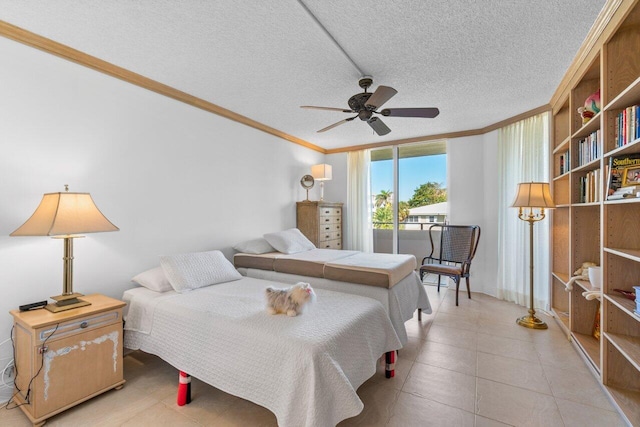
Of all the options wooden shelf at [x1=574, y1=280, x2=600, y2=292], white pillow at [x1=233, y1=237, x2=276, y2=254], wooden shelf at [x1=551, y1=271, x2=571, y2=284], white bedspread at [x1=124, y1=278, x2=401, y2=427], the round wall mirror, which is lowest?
white bedspread at [x1=124, y1=278, x2=401, y2=427]

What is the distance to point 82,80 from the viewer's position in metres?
2.31

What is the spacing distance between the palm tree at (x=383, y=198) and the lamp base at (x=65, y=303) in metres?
4.35

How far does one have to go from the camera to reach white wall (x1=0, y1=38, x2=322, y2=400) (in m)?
1.99

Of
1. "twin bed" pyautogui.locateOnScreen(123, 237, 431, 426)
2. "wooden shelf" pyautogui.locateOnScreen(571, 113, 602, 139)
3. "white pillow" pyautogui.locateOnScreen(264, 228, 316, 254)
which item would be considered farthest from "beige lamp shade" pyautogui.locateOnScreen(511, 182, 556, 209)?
"white pillow" pyautogui.locateOnScreen(264, 228, 316, 254)

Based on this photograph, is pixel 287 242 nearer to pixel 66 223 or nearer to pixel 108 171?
pixel 108 171

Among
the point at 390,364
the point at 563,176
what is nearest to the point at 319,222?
the point at 390,364

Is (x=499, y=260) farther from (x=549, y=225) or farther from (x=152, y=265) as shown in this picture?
(x=152, y=265)

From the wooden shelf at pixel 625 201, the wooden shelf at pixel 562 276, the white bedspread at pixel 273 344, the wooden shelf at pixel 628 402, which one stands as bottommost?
the wooden shelf at pixel 628 402

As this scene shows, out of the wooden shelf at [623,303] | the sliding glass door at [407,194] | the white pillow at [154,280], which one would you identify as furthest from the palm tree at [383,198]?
the white pillow at [154,280]

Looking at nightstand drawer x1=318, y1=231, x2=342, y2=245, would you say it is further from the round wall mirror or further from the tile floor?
the tile floor

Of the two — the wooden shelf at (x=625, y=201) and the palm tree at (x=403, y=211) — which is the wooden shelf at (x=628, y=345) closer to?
the wooden shelf at (x=625, y=201)

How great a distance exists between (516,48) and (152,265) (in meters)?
3.60

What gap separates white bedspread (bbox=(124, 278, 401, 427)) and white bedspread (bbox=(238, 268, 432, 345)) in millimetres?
314

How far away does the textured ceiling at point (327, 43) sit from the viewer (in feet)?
5.84
